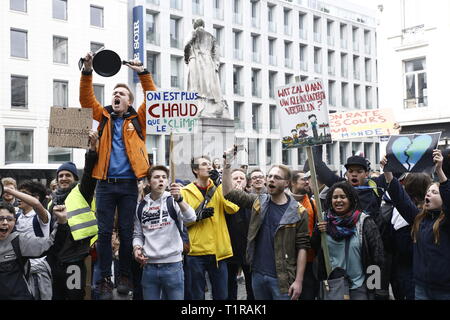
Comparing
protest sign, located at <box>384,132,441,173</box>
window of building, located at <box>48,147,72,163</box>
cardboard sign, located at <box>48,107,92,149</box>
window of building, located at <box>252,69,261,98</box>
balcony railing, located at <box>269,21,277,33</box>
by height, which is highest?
balcony railing, located at <box>269,21,277,33</box>

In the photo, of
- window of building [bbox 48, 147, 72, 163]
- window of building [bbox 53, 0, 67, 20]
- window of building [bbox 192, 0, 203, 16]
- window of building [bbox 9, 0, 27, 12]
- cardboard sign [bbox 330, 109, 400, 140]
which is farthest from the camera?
window of building [bbox 192, 0, 203, 16]

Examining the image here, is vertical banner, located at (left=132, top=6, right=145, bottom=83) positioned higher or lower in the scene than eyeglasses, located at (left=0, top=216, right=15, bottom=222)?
higher

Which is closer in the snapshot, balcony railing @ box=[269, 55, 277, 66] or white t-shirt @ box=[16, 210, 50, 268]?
white t-shirt @ box=[16, 210, 50, 268]

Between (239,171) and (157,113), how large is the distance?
6.13ft

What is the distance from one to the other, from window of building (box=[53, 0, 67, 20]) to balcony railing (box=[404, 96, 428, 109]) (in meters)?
21.8

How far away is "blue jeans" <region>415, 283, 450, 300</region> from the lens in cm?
512

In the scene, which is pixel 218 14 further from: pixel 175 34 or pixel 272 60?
pixel 272 60

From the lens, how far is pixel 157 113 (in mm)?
6160

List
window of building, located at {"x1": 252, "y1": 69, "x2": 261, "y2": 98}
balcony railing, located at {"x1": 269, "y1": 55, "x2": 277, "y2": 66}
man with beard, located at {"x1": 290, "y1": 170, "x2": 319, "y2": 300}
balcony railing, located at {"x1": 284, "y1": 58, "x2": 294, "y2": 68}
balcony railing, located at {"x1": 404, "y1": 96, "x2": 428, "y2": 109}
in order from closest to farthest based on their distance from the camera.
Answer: man with beard, located at {"x1": 290, "y1": 170, "x2": 319, "y2": 300} < balcony railing, located at {"x1": 404, "y1": 96, "x2": 428, "y2": 109} < window of building, located at {"x1": 252, "y1": 69, "x2": 261, "y2": 98} < balcony railing, located at {"x1": 269, "y1": 55, "x2": 277, "y2": 66} < balcony railing, located at {"x1": 284, "y1": 58, "x2": 294, "y2": 68}

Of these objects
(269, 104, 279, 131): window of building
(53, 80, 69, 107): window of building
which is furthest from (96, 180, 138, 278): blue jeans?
(269, 104, 279, 131): window of building

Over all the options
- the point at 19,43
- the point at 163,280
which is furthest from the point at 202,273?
the point at 19,43

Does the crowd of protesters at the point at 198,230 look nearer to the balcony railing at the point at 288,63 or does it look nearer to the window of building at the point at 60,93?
the window of building at the point at 60,93

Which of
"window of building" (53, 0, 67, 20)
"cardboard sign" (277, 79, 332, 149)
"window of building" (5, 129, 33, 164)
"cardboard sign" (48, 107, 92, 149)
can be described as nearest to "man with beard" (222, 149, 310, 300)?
"cardboard sign" (277, 79, 332, 149)

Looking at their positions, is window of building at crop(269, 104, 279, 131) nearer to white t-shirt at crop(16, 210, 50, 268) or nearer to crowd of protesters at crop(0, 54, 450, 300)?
crowd of protesters at crop(0, 54, 450, 300)
